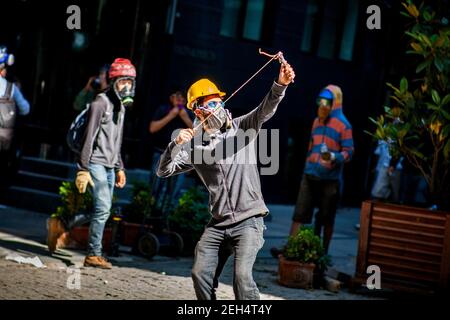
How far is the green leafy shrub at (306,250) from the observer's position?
9.14 m

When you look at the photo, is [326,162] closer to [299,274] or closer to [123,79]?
[299,274]

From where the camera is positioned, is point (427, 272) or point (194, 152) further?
point (427, 272)

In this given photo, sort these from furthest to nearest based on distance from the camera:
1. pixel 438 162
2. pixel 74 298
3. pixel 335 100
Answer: pixel 335 100, pixel 438 162, pixel 74 298

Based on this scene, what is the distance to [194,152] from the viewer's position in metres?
6.12

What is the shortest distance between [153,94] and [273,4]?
4350 mm

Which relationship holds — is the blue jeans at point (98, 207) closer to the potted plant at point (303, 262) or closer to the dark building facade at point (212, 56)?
the potted plant at point (303, 262)

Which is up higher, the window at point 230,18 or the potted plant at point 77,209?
the window at point 230,18

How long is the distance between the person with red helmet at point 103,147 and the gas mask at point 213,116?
3013 mm

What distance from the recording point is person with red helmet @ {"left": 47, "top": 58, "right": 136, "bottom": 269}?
8.84m

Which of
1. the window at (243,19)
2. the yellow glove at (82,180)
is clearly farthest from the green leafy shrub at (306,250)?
the window at (243,19)

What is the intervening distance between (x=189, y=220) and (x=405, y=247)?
280 centimetres

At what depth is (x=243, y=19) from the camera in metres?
18.0

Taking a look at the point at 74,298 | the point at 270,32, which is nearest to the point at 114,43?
the point at 270,32

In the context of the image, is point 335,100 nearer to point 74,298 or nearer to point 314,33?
point 74,298
